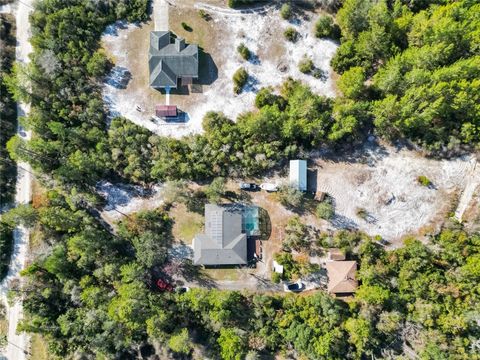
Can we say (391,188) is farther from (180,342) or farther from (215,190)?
(180,342)

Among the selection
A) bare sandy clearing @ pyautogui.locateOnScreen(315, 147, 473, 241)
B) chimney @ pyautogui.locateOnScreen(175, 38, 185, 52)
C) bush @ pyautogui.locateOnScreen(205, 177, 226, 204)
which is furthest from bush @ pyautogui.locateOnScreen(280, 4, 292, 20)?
bush @ pyautogui.locateOnScreen(205, 177, 226, 204)

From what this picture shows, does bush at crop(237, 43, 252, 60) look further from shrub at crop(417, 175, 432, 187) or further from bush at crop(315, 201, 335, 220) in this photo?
shrub at crop(417, 175, 432, 187)

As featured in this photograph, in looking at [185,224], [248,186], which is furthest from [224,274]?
[248,186]

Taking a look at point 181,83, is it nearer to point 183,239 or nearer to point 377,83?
point 183,239

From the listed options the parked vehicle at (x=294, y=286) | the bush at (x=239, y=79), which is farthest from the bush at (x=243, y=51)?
the parked vehicle at (x=294, y=286)

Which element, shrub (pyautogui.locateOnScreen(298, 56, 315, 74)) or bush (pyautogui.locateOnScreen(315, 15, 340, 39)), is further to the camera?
shrub (pyautogui.locateOnScreen(298, 56, 315, 74))

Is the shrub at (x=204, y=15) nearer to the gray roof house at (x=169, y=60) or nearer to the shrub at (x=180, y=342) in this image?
the gray roof house at (x=169, y=60)

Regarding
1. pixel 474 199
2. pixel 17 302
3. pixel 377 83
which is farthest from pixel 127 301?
pixel 474 199
